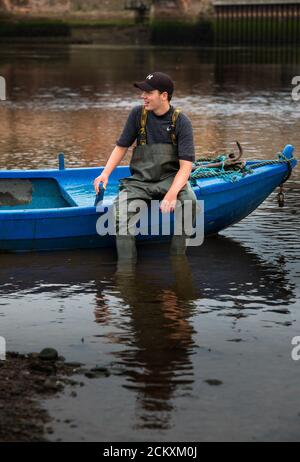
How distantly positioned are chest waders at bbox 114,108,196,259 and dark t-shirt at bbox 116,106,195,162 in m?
0.04

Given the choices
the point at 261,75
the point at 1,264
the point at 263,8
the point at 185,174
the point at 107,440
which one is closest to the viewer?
the point at 107,440

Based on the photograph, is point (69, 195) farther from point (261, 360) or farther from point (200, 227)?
point (261, 360)

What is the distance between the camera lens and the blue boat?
9.68 meters

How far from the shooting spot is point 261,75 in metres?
30.8

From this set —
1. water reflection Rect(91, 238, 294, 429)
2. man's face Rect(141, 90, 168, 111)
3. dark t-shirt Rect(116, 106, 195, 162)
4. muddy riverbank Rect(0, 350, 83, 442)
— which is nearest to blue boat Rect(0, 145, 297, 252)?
water reflection Rect(91, 238, 294, 429)

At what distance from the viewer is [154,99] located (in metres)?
8.95

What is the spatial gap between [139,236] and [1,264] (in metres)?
1.29

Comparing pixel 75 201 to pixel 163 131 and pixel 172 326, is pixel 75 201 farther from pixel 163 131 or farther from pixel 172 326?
pixel 172 326

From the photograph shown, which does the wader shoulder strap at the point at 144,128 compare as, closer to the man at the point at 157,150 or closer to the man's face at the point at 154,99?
the man at the point at 157,150

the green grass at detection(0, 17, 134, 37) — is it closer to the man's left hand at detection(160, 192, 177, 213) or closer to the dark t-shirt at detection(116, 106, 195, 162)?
the dark t-shirt at detection(116, 106, 195, 162)

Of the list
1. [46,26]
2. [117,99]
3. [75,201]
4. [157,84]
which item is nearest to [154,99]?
[157,84]

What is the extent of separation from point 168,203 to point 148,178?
48 cm

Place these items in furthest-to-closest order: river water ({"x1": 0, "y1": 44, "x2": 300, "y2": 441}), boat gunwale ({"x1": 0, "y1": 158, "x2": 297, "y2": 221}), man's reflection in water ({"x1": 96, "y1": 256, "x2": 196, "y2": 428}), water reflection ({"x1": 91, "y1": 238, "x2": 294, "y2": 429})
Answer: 1. boat gunwale ({"x1": 0, "y1": 158, "x2": 297, "y2": 221})
2. water reflection ({"x1": 91, "y1": 238, "x2": 294, "y2": 429})
3. man's reflection in water ({"x1": 96, "y1": 256, "x2": 196, "y2": 428})
4. river water ({"x1": 0, "y1": 44, "x2": 300, "y2": 441})

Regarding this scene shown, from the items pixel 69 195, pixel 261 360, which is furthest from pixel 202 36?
pixel 261 360
